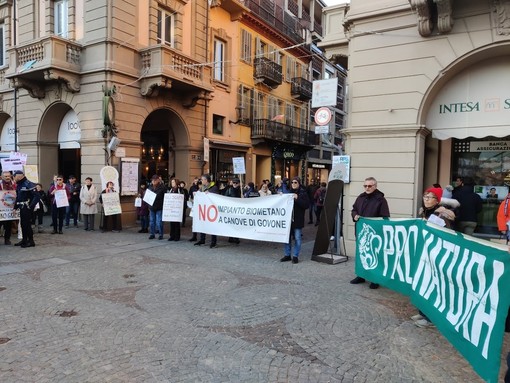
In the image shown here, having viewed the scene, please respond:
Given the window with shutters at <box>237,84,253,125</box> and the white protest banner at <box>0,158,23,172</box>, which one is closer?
the white protest banner at <box>0,158,23,172</box>

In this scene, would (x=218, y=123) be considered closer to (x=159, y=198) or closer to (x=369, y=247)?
(x=159, y=198)

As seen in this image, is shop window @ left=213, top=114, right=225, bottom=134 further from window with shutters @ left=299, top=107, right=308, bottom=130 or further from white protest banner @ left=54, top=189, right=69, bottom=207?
window with shutters @ left=299, top=107, right=308, bottom=130

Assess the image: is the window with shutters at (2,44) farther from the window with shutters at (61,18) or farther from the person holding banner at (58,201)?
the person holding banner at (58,201)

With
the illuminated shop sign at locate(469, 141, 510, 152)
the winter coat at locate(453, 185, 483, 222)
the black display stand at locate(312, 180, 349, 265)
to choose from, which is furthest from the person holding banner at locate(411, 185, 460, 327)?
→ the illuminated shop sign at locate(469, 141, 510, 152)

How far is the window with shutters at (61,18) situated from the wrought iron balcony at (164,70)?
10.9 ft

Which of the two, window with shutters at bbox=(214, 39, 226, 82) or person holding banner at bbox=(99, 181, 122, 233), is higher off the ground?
window with shutters at bbox=(214, 39, 226, 82)

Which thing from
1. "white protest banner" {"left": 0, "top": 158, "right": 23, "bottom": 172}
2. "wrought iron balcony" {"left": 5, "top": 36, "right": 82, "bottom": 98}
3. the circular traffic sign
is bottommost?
"white protest banner" {"left": 0, "top": 158, "right": 23, "bottom": 172}

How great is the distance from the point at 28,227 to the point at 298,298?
7661 millimetres

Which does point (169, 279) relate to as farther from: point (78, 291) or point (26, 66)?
point (26, 66)

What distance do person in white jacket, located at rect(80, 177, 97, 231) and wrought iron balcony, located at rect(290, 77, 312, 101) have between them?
61.3 feet

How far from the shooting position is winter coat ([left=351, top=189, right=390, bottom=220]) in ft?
23.2

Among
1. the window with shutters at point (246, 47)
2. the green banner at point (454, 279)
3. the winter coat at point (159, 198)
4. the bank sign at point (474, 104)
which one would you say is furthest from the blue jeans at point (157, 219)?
the window with shutters at point (246, 47)

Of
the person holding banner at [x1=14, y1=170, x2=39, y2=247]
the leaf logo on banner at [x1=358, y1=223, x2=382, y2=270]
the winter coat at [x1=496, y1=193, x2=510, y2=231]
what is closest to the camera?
the leaf logo on banner at [x1=358, y1=223, x2=382, y2=270]

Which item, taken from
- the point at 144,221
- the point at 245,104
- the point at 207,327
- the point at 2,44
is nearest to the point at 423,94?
the point at 207,327
